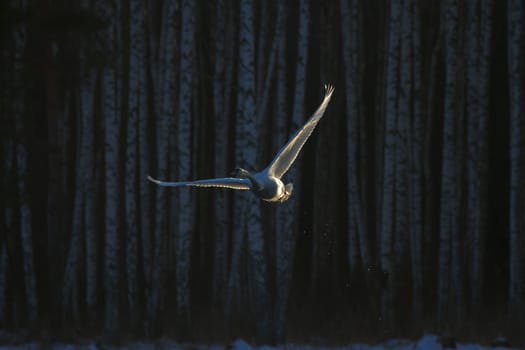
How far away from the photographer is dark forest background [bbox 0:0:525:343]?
11148mm

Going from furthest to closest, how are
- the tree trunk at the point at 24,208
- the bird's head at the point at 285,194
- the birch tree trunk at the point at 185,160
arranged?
the tree trunk at the point at 24,208, the birch tree trunk at the point at 185,160, the bird's head at the point at 285,194

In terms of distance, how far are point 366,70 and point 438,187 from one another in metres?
Result: 2.63

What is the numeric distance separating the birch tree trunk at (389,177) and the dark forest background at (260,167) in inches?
1.1

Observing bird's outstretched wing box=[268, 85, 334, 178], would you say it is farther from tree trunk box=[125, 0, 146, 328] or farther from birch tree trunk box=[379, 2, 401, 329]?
tree trunk box=[125, 0, 146, 328]

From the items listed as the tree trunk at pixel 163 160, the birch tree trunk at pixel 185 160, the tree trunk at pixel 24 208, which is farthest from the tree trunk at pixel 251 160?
the tree trunk at pixel 24 208

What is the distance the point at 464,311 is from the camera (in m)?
11.5

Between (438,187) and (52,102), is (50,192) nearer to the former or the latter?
(52,102)

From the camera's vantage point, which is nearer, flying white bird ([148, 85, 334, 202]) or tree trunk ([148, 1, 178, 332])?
flying white bird ([148, 85, 334, 202])

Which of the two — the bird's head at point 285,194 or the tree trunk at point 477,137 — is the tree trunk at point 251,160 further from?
the bird's head at point 285,194

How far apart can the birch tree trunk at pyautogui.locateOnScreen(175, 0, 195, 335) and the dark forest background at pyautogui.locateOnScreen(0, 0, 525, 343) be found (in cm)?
2

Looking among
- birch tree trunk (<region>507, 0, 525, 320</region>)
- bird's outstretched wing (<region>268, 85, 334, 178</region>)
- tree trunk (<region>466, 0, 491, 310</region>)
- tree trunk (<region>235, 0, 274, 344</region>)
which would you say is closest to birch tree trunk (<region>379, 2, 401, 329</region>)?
tree trunk (<region>466, 0, 491, 310</region>)

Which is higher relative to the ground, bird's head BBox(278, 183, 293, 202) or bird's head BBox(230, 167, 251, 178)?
bird's head BBox(230, 167, 251, 178)

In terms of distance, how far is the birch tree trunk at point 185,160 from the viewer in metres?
11.4

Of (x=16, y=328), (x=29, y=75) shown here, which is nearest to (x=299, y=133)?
(x=29, y=75)
